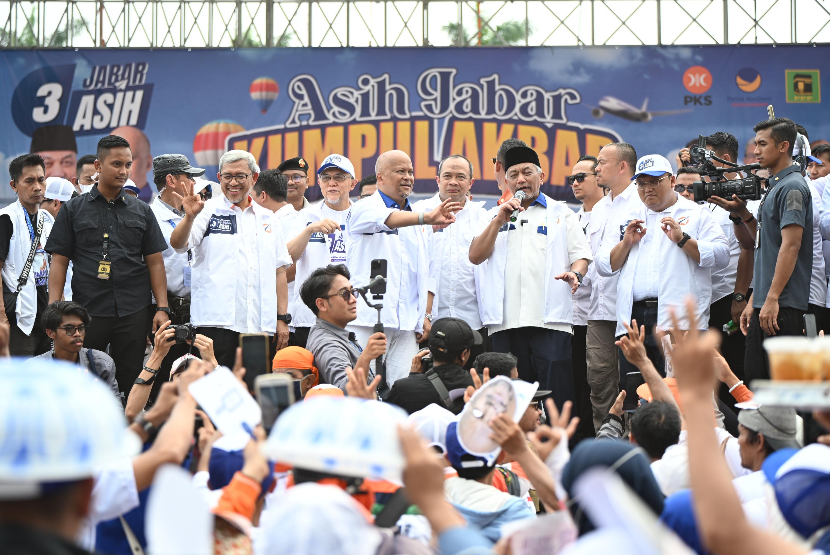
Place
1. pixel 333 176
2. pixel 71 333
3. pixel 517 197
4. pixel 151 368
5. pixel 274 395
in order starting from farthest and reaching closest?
pixel 333 176, pixel 517 197, pixel 71 333, pixel 151 368, pixel 274 395

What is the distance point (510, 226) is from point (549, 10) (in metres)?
5.15

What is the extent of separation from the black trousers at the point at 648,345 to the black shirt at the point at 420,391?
1.58 m

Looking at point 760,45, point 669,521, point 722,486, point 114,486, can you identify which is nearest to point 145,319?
point 114,486

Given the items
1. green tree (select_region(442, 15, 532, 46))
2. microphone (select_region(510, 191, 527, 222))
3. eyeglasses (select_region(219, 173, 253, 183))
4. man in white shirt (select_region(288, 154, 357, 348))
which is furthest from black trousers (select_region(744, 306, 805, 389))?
green tree (select_region(442, 15, 532, 46))

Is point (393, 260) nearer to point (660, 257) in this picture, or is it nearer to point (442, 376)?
point (442, 376)

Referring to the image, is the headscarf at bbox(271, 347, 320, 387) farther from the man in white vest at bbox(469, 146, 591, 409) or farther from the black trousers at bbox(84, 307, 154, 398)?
the man in white vest at bbox(469, 146, 591, 409)

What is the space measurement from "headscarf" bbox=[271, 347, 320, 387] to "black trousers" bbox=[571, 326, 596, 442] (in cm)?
251

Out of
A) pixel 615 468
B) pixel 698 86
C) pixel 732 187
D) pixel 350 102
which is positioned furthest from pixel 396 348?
pixel 698 86

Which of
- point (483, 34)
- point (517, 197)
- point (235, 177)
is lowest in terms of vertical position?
point (517, 197)

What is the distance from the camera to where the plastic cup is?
2090 mm

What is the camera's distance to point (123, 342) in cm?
596

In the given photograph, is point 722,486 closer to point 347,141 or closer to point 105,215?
point 105,215

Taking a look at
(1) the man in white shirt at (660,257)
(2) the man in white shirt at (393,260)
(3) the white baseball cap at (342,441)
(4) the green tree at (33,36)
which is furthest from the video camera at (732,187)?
(4) the green tree at (33,36)

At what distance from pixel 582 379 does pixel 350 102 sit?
4881 mm
